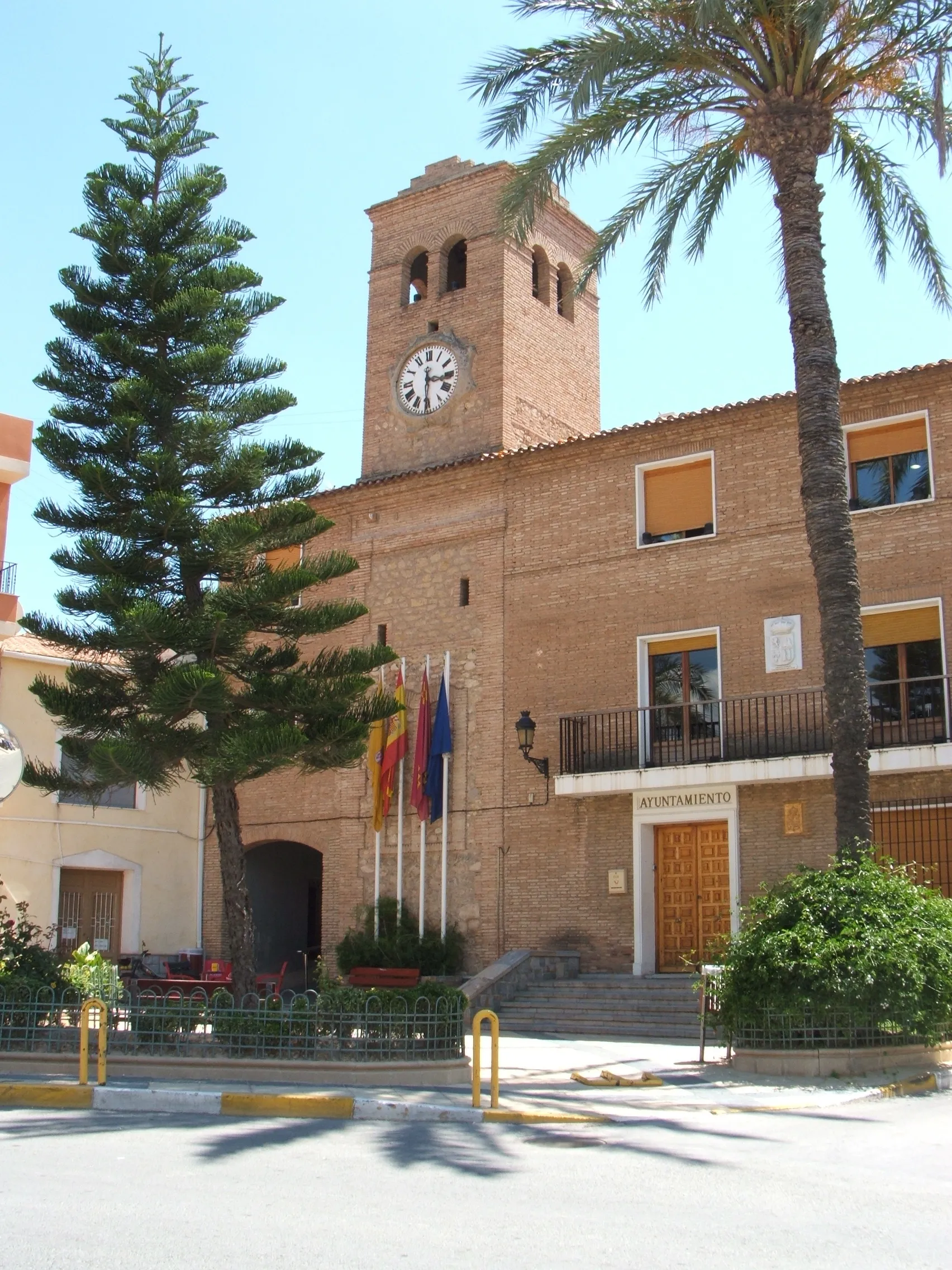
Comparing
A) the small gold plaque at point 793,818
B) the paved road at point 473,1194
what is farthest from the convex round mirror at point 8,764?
the small gold plaque at point 793,818

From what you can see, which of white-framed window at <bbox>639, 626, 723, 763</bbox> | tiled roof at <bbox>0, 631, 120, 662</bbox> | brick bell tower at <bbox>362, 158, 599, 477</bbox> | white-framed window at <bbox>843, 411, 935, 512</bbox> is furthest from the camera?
brick bell tower at <bbox>362, 158, 599, 477</bbox>

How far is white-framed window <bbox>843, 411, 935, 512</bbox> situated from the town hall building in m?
0.03

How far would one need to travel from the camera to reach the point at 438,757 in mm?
21875

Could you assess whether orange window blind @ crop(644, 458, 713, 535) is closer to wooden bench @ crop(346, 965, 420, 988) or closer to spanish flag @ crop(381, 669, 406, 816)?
spanish flag @ crop(381, 669, 406, 816)

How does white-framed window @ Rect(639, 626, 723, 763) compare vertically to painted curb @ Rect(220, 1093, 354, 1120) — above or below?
above

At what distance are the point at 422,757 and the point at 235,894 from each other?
327 inches

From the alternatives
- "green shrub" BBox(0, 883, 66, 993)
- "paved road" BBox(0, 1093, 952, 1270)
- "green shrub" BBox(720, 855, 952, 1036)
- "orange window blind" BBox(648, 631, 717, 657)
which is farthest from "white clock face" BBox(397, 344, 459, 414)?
"paved road" BBox(0, 1093, 952, 1270)

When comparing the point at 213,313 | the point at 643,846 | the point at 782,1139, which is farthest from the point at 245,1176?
the point at 643,846

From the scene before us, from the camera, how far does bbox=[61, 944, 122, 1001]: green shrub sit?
13.3 m

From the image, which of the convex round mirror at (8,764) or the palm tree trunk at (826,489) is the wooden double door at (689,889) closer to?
the palm tree trunk at (826,489)

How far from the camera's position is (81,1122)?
31.5 feet

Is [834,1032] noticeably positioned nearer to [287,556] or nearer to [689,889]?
[689,889]

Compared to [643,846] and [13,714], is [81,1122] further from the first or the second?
[13,714]

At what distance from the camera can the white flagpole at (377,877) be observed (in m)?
21.8
